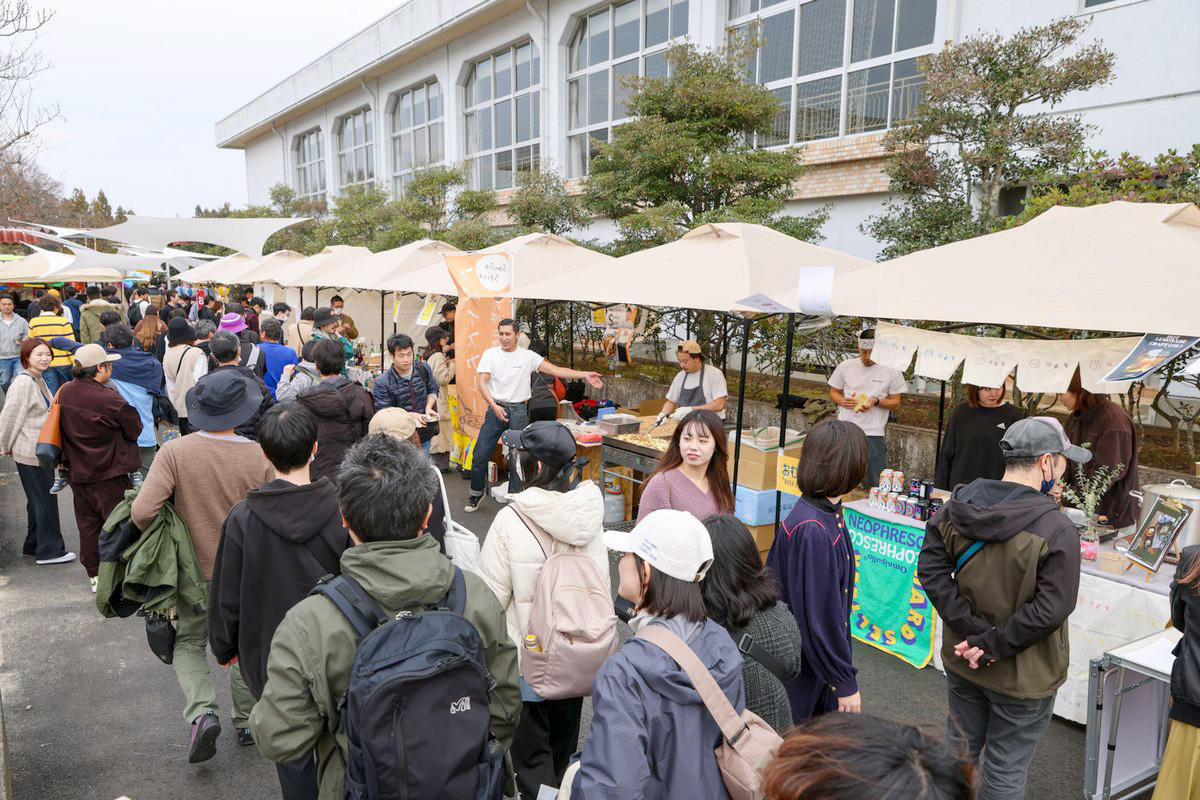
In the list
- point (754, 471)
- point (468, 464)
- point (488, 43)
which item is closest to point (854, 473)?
point (754, 471)

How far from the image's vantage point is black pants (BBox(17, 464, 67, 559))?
5.59 meters

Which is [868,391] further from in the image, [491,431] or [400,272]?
[400,272]

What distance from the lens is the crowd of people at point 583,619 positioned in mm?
1670

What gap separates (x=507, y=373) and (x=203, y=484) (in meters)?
3.96

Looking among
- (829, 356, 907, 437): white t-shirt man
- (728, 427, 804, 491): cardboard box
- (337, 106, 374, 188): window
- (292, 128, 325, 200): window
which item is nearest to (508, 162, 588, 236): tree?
(829, 356, 907, 437): white t-shirt man

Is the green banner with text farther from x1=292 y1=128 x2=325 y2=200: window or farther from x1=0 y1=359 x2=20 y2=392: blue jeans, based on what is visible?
x1=292 y1=128 x2=325 y2=200: window

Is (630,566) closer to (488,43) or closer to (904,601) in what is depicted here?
(904,601)

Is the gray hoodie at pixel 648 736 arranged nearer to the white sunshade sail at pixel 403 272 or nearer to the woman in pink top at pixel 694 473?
the woman in pink top at pixel 694 473

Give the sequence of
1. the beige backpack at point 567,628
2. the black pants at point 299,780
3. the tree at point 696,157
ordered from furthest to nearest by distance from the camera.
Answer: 1. the tree at point 696,157
2. the beige backpack at point 567,628
3. the black pants at point 299,780

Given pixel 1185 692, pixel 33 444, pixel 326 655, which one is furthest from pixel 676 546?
pixel 33 444

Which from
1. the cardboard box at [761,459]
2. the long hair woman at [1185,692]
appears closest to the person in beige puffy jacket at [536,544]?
the long hair woman at [1185,692]

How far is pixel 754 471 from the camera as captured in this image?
5863 millimetres

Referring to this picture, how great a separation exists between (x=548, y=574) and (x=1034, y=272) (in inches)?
131

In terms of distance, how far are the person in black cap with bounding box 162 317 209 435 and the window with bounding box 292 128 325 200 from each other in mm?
29093
